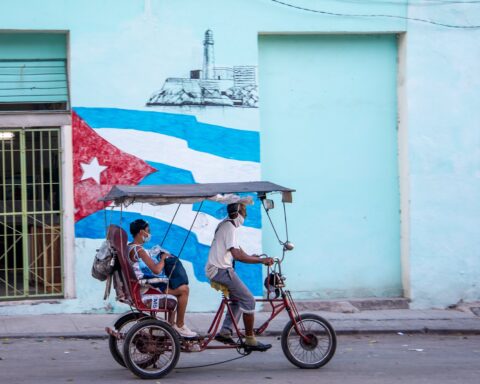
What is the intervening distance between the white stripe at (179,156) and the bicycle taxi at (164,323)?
11.9ft

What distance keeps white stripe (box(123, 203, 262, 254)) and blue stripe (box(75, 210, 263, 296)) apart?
0.06 meters

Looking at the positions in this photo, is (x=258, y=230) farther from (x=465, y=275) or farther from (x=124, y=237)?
(x=124, y=237)

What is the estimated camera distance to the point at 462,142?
1414 cm

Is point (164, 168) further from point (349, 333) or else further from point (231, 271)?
point (231, 271)

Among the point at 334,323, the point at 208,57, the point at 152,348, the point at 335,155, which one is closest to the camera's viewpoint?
the point at 152,348

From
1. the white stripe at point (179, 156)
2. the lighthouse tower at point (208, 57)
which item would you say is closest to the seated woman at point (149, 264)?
the white stripe at point (179, 156)

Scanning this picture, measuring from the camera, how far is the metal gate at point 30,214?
12.8 meters

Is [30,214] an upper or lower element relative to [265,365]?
upper

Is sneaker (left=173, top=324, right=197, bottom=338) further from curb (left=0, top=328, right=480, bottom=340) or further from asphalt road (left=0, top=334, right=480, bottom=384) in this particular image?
curb (left=0, top=328, right=480, bottom=340)

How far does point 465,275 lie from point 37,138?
22.6 feet

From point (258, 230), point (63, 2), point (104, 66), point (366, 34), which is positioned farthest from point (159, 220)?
point (366, 34)

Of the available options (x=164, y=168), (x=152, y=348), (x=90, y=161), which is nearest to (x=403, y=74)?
(x=164, y=168)

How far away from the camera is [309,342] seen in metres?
9.59

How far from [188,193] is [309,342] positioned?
6.90 feet
